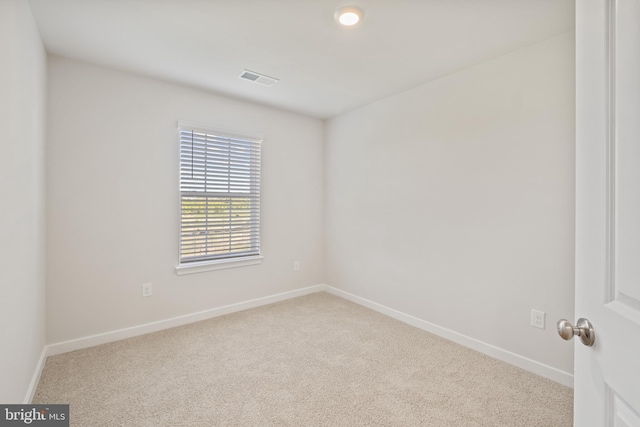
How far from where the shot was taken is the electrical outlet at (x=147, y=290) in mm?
2750

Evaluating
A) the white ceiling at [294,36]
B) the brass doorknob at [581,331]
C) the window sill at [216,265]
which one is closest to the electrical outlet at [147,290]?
the window sill at [216,265]

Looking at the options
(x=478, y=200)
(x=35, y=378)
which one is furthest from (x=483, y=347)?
(x=35, y=378)

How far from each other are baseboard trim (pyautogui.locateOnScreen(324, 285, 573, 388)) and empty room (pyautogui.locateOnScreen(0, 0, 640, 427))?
0.04 ft

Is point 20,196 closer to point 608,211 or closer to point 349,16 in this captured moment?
point 349,16

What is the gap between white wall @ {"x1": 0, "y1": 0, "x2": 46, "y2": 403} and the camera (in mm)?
1371

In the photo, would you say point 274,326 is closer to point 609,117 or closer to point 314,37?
point 314,37

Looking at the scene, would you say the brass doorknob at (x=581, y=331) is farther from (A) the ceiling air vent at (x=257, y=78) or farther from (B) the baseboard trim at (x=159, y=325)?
(B) the baseboard trim at (x=159, y=325)

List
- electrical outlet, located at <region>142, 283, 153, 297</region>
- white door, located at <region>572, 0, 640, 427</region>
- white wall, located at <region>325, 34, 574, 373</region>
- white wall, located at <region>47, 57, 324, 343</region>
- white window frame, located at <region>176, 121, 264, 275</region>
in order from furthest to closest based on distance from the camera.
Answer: white window frame, located at <region>176, 121, 264, 275</region>
electrical outlet, located at <region>142, 283, 153, 297</region>
white wall, located at <region>47, 57, 324, 343</region>
white wall, located at <region>325, 34, 574, 373</region>
white door, located at <region>572, 0, 640, 427</region>

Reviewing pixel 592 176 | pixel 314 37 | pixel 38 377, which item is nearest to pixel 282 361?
pixel 38 377

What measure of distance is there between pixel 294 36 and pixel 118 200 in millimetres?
2033

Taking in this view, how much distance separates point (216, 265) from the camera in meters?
3.17

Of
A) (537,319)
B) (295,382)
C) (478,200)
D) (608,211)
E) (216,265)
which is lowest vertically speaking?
(295,382)

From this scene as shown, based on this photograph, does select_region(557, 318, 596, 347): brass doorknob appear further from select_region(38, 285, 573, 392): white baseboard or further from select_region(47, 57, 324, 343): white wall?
select_region(47, 57, 324, 343): white wall

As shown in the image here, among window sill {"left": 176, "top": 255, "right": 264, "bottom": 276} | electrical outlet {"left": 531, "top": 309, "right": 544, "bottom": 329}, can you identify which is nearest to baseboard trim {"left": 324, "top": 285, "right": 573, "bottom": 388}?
electrical outlet {"left": 531, "top": 309, "right": 544, "bottom": 329}
